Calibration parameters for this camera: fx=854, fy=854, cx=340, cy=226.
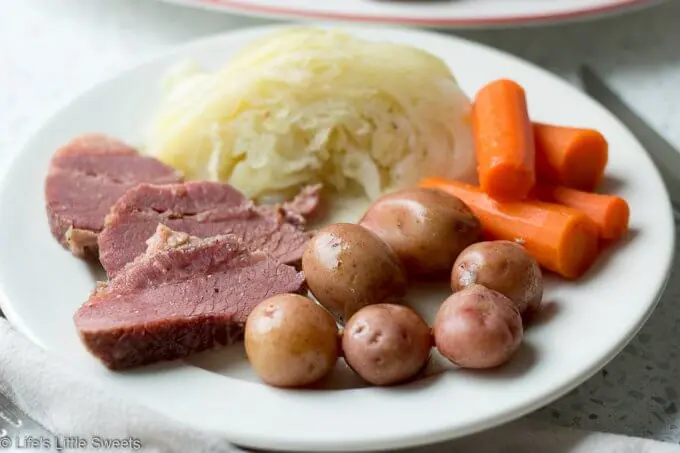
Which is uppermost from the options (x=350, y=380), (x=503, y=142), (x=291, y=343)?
(x=503, y=142)

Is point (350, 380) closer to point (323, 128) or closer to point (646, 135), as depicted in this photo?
point (323, 128)

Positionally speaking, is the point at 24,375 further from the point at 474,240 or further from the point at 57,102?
the point at 57,102

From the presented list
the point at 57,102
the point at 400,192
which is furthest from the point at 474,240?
the point at 57,102

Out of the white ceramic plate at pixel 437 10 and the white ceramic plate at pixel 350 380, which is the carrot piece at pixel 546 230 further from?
the white ceramic plate at pixel 437 10

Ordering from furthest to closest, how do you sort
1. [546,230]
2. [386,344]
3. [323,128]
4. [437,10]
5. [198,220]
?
[437,10] < [323,128] < [198,220] < [546,230] < [386,344]

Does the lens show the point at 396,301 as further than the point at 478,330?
Yes

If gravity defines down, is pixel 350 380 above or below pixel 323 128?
below

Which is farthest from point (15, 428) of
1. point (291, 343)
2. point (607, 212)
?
point (607, 212)
